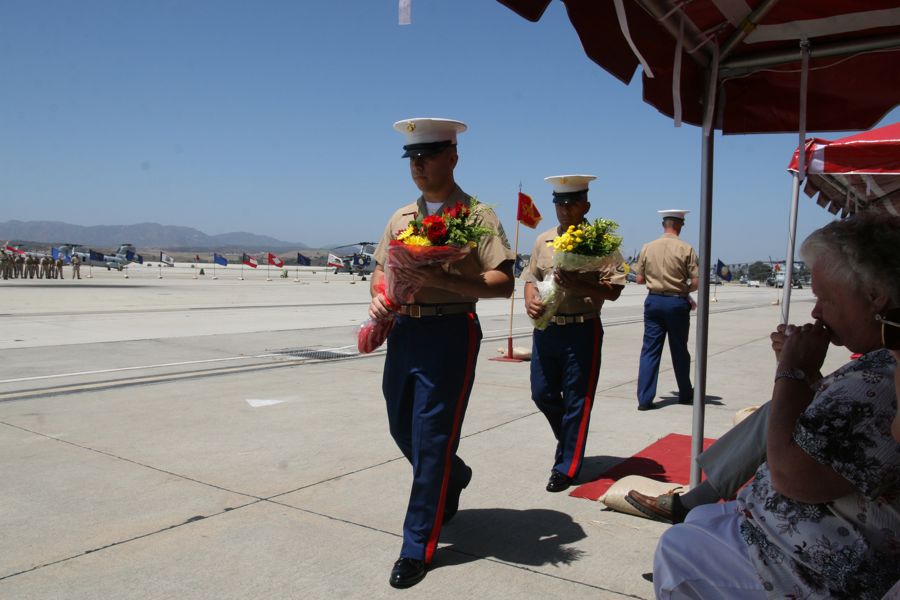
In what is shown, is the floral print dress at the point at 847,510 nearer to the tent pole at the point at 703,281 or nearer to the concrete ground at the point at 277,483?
the concrete ground at the point at 277,483

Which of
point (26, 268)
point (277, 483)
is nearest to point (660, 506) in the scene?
point (277, 483)

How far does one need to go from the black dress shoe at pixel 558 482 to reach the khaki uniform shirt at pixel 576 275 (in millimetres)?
1058

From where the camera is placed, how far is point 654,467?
512cm

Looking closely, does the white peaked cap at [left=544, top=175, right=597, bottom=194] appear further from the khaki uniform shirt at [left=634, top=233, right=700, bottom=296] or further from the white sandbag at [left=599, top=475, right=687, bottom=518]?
the khaki uniform shirt at [left=634, top=233, right=700, bottom=296]

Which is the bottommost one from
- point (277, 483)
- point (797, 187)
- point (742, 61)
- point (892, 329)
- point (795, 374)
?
point (277, 483)

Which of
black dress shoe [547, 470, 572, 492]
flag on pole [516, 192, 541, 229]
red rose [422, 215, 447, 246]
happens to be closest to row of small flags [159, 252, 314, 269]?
flag on pole [516, 192, 541, 229]

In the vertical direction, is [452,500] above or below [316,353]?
above

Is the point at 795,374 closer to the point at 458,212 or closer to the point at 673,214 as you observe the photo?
the point at 458,212

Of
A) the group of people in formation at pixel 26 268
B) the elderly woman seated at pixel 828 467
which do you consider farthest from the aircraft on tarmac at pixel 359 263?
the elderly woman seated at pixel 828 467

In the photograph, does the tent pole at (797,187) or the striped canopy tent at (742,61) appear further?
the tent pole at (797,187)

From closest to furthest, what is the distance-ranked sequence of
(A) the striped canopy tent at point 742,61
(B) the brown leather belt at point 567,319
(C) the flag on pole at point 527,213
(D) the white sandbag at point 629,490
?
(A) the striped canopy tent at point 742,61 → (D) the white sandbag at point 629,490 → (B) the brown leather belt at point 567,319 → (C) the flag on pole at point 527,213

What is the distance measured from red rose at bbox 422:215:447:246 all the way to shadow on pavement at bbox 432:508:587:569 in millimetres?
1586

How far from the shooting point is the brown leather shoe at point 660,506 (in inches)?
141

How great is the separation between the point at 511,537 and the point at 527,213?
6749 mm
